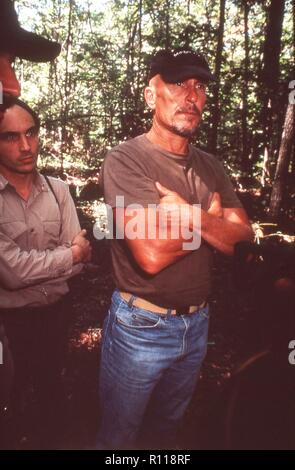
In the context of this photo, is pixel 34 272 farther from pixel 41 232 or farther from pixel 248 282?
pixel 248 282

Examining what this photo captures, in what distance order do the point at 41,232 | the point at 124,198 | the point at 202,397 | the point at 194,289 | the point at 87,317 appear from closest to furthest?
the point at 124,198 → the point at 194,289 → the point at 41,232 → the point at 202,397 → the point at 87,317

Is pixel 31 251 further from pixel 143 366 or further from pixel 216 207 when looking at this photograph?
pixel 216 207

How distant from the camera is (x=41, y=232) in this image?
116 inches

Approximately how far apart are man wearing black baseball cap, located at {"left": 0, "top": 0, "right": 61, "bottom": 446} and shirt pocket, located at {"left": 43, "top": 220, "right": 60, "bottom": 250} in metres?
0.81

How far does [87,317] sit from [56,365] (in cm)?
286

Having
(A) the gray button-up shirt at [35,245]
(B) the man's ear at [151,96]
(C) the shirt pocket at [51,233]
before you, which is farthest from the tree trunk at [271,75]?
(C) the shirt pocket at [51,233]

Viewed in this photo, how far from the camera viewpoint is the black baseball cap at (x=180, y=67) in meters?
2.54

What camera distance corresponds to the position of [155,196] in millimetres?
2297

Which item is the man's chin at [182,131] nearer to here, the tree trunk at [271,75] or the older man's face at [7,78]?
the older man's face at [7,78]

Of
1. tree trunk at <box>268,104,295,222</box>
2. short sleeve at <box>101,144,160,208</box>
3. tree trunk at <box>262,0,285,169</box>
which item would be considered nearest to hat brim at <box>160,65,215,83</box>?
short sleeve at <box>101,144,160,208</box>

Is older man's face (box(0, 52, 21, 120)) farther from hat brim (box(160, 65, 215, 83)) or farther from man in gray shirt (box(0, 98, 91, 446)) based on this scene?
hat brim (box(160, 65, 215, 83))

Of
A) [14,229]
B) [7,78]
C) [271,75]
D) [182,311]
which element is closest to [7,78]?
[7,78]

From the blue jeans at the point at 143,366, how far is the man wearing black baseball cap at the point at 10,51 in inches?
26.4

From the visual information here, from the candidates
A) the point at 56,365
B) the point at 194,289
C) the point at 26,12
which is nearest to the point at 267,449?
the point at 194,289
